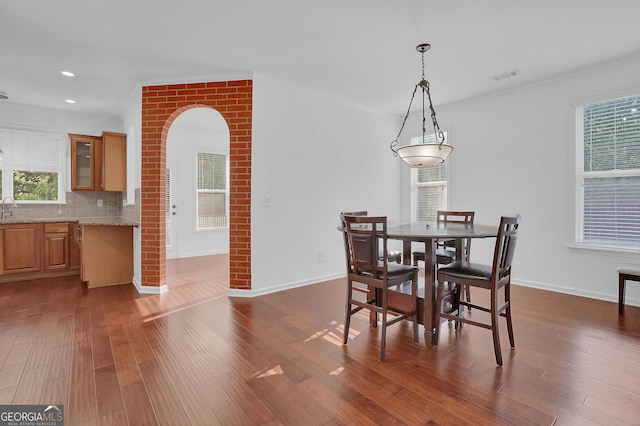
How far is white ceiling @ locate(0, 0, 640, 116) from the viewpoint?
245cm

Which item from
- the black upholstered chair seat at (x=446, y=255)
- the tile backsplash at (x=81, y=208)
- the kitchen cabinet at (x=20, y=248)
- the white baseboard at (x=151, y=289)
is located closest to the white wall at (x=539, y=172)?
the black upholstered chair seat at (x=446, y=255)

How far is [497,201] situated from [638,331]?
208 centimetres

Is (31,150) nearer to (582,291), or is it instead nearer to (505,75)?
(505,75)

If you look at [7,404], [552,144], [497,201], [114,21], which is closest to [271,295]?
[7,404]

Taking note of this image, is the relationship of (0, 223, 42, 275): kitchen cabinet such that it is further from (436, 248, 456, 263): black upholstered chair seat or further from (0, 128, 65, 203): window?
(436, 248, 456, 263): black upholstered chair seat

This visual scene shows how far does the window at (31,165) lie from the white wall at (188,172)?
1728 mm

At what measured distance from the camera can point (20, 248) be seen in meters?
4.32

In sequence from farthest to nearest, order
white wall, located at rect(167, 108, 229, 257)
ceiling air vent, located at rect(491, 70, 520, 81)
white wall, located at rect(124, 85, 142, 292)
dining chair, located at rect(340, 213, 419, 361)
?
white wall, located at rect(167, 108, 229, 257), white wall, located at rect(124, 85, 142, 292), ceiling air vent, located at rect(491, 70, 520, 81), dining chair, located at rect(340, 213, 419, 361)

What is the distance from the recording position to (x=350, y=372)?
2.04m

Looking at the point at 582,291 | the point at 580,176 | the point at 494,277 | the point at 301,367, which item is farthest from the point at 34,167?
the point at 582,291

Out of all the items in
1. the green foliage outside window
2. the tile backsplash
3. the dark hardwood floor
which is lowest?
the dark hardwood floor

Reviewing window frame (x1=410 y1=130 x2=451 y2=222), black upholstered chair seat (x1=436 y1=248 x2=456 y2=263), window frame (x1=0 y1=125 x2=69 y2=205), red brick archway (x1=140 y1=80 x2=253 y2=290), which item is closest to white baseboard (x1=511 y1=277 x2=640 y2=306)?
window frame (x1=410 y1=130 x2=451 y2=222)

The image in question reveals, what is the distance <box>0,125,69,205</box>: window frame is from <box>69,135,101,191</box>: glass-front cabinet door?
0.36 m

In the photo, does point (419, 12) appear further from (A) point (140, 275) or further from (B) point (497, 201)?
(A) point (140, 275)
